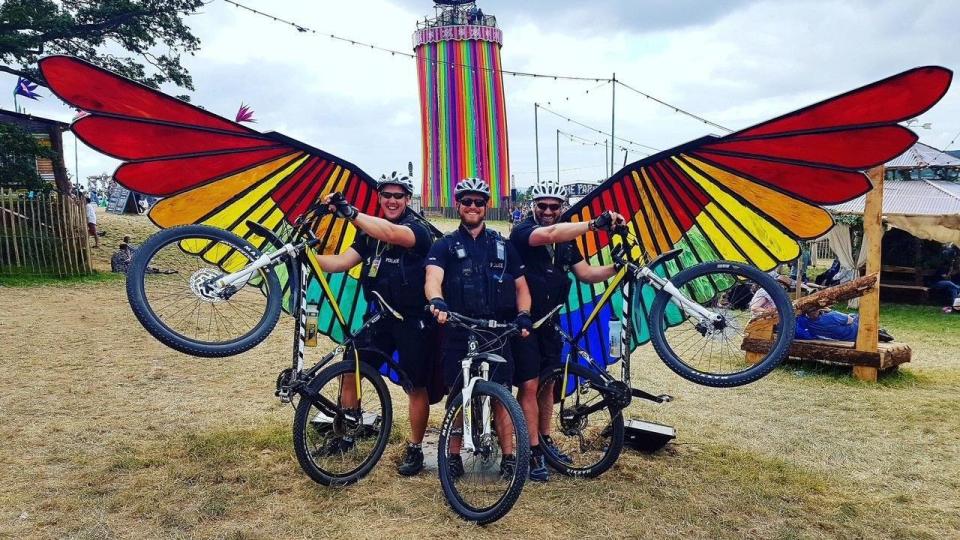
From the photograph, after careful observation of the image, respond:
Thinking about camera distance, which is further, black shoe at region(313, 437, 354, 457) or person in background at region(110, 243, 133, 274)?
person in background at region(110, 243, 133, 274)

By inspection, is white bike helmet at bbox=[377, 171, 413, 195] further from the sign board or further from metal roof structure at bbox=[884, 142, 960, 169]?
the sign board

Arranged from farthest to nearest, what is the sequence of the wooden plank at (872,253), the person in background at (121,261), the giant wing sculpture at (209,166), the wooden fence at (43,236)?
the person in background at (121,261)
the wooden fence at (43,236)
the wooden plank at (872,253)
the giant wing sculpture at (209,166)

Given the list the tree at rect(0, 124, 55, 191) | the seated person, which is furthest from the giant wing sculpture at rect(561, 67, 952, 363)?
the tree at rect(0, 124, 55, 191)

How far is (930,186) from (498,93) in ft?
42.3

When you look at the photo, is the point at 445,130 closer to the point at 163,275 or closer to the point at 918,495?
the point at 163,275

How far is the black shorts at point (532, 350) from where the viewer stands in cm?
432

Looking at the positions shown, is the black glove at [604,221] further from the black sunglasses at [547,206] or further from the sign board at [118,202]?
the sign board at [118,202]

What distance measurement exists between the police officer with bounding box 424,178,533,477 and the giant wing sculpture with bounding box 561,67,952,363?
2.32ft

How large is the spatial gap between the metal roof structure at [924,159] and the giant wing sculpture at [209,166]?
12381 mm

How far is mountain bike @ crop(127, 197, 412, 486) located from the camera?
11.4ft

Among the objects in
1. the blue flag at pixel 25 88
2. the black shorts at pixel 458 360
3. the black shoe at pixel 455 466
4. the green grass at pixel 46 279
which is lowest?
the black shoe at pixel 455 466

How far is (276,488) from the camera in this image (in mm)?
4184

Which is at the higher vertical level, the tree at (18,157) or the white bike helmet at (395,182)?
the tree at (18,157)

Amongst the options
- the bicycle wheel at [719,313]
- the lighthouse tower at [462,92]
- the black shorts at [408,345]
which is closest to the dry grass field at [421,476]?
the black shorts at [408,345]
